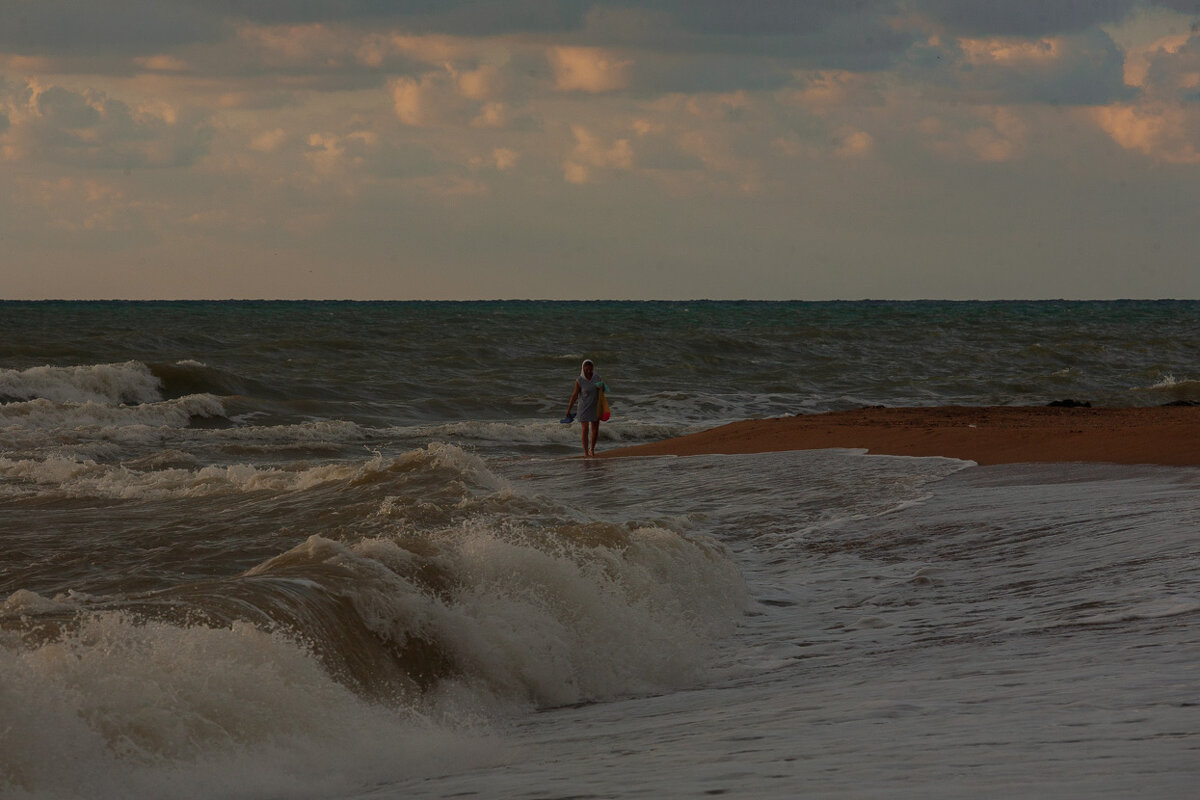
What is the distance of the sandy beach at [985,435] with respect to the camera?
40.2 ft

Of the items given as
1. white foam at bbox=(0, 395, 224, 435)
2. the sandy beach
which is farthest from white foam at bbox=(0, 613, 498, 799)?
white foam at bbox=(0, 395, 224, 435)

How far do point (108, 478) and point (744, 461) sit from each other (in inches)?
294

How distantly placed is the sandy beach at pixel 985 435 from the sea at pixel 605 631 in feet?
2.13

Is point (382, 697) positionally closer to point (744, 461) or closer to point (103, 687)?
point (103, 687)

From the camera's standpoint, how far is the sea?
12.0 ft

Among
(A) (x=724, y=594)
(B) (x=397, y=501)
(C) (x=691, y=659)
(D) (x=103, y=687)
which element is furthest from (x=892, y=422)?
(D) (x=103, y=687)

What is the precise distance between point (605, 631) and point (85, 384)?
2447 cm

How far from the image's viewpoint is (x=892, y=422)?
17.4 metres

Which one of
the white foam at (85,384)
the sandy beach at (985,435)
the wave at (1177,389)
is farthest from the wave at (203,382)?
the wave at (1177,389)

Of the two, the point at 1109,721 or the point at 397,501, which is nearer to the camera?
the point at 1109,721

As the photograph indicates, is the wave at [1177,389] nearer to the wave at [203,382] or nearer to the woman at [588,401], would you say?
the woman at [588,401]

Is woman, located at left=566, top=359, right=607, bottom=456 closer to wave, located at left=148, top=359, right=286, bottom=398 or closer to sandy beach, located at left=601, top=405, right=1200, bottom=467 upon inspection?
sandy beach, located at left=601, top=405, right=1200, bottom=467

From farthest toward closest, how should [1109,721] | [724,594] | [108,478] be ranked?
[108,478], [724,594], [1109,721]

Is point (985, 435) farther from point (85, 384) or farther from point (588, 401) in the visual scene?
point (85, 384)
